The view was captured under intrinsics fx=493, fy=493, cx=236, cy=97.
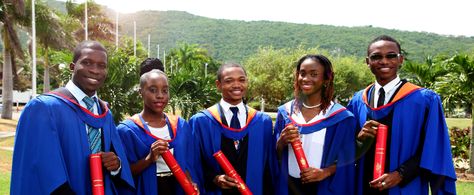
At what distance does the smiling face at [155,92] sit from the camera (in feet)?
12.6

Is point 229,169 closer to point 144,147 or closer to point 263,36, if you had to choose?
point 144,147

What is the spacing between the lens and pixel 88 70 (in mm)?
3207

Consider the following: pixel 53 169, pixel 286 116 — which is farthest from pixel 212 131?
pixel 53 169

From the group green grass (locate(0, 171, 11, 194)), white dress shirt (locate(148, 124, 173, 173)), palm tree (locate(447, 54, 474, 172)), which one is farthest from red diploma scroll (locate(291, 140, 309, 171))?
palm tree (locate(447, 54, 474, 172))

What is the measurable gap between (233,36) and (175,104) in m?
90.5

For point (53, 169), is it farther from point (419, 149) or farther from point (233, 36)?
point (233, 36)

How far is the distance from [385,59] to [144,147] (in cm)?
196

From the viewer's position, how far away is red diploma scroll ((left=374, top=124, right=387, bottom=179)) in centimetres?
344

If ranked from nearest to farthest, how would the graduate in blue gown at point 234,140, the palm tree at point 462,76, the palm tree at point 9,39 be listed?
the graduate in blue gown at point 234,140
the palm tree at point 462,76
the palm tree at point 9,39

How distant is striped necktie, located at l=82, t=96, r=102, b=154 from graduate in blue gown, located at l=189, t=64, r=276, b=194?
0.97 m

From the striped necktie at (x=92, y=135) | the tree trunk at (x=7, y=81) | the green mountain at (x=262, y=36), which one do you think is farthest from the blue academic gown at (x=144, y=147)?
the green mountain at (x=262, y=36)

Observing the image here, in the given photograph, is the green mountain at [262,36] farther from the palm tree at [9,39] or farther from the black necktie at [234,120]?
the black necktie at [234,120]

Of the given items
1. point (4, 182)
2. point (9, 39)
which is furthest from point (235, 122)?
point (9, 39)

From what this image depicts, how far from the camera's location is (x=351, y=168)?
3875mm
